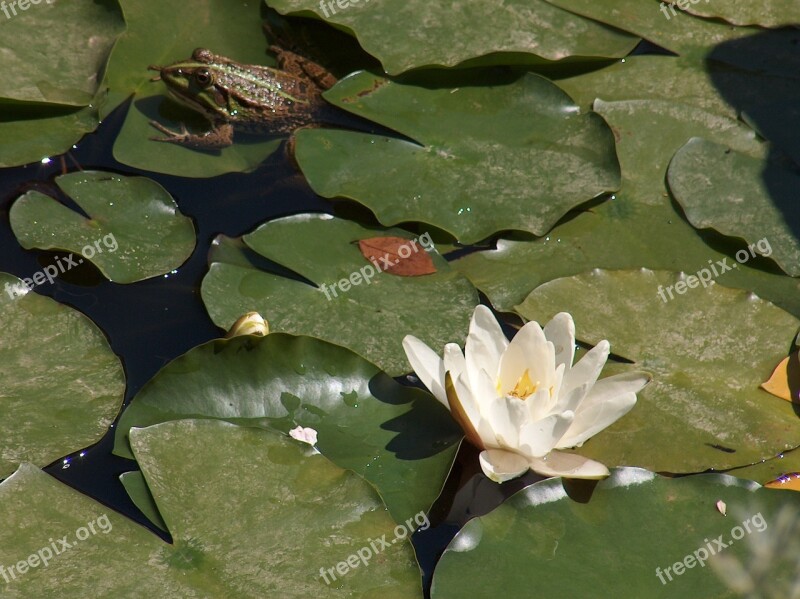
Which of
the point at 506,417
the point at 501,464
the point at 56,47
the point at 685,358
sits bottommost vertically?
the point at 685,358

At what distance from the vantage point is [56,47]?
12.2ft

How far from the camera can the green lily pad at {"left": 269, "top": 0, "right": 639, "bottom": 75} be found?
3.84m

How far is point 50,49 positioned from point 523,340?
8.52 ft

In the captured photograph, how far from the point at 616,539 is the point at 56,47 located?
319 centimetres

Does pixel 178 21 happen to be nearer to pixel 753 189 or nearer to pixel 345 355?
pixel 345 355

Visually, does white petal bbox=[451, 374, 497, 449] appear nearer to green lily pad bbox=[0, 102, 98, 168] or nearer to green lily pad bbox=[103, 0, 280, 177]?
green lily pad bbox=[103, 0, 280, 177]

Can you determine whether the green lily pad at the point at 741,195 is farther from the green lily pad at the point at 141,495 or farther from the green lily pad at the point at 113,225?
the green lily pad at the point at 141,495

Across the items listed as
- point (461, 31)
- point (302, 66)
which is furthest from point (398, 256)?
point (302, 66)

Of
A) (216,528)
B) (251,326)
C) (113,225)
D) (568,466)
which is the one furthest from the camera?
(113,225)

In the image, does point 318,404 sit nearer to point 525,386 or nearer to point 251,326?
point 251,326

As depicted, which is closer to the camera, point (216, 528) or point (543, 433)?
point (216, 528)

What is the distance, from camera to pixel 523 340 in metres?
2.70

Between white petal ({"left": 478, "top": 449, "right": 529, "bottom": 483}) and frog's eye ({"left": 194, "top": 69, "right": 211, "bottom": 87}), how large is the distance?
2.38 meters

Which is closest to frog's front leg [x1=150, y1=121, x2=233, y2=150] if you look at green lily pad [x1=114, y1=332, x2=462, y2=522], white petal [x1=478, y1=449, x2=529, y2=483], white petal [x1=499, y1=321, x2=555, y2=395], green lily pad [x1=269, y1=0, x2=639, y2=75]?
green lily pad [x1=269, y1=0, x2=639, y2=75]
